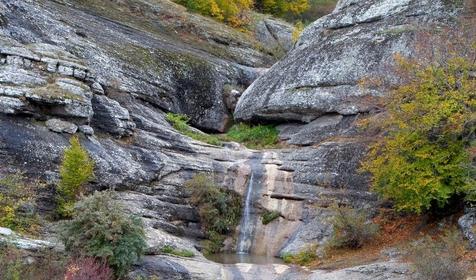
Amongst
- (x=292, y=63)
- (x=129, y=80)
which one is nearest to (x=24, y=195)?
(x=129, y=80)

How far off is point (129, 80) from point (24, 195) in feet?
28.8

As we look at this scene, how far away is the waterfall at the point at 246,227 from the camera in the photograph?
735 inches

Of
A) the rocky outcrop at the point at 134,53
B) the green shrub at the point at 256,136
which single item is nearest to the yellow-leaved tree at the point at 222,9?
the rocky outcrop at the point at 134,53

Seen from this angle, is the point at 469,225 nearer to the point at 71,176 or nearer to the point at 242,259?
the point at 242,259

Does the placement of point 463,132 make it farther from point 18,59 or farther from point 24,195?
point 18,59

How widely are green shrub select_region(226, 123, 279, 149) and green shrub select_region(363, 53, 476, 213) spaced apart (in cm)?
708

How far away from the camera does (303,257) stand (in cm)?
1683

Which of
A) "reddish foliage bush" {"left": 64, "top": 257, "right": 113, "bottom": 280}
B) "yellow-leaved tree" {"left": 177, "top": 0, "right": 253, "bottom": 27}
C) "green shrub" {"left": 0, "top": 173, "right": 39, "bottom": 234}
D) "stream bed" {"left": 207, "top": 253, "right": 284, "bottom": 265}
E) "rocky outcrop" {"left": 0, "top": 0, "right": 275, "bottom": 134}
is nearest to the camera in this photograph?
"reddish foliage bush" {"left": 64, "top": 257, "right": 113, "bottom": 280}

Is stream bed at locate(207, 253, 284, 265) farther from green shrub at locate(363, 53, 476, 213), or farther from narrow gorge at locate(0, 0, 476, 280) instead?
green shrub at locate(363, 53, 476, 213)

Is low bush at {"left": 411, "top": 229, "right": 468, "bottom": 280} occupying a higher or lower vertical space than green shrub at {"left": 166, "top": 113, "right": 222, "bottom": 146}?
higher

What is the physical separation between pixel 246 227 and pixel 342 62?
742 centimetres

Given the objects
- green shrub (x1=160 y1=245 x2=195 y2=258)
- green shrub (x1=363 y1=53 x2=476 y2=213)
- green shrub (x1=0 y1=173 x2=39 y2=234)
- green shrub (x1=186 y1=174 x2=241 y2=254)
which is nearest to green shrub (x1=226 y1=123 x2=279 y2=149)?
green shrub (x1=186 y1=174 x2=241 y2=254)

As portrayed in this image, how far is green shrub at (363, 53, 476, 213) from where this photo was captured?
1530 centimetres

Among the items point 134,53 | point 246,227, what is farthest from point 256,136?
point 134,53
